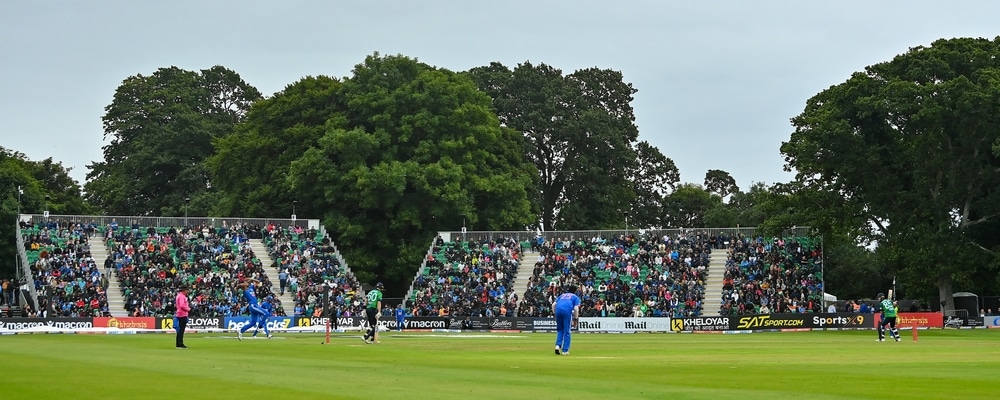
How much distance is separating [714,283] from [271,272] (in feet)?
83.9

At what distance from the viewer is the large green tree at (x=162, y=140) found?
10094 cm

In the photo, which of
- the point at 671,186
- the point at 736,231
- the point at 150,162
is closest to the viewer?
the point at 736,231

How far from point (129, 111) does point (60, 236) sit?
1409 inches

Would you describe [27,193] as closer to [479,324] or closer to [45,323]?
[45,323]

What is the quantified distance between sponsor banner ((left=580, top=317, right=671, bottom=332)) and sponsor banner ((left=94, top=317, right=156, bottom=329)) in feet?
69.0

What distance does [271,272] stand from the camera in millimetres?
75625

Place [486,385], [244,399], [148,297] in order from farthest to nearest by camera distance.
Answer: [148,297], [486,385], [244,399]

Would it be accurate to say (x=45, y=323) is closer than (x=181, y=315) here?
No

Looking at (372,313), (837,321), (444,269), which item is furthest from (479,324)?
(372,313)

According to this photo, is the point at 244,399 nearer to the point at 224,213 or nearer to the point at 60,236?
the point at 60,236

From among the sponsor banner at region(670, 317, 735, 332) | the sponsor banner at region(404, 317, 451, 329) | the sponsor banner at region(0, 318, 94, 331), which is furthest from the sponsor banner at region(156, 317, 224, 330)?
the sponsor banner at region(670, 317, 735, 332)

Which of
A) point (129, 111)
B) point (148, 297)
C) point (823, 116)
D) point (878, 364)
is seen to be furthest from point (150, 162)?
point (878, 364)

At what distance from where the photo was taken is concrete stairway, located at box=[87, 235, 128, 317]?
67.1 metres

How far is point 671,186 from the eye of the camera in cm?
11012
